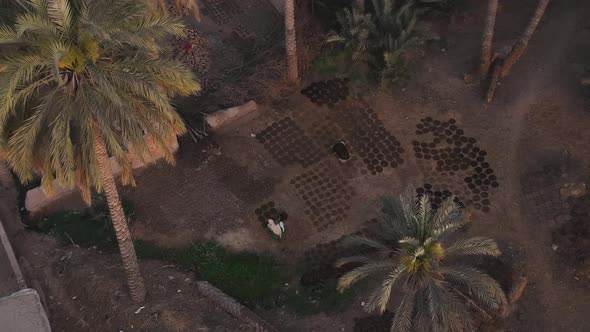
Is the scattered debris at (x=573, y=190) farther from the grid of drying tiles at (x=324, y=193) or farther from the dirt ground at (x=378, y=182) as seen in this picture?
the grid of drying tiles at (x=324, y=193)

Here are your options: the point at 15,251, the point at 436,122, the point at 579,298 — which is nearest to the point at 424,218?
the point at 579,298

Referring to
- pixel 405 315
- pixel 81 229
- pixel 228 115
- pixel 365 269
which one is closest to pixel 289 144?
pixel 228 115

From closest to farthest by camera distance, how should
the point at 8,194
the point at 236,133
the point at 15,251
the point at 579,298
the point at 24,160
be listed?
1. the point at 24,160
2. the point at 579,298
3. the point at 15,251
4. the point at 8,194
5. the point at 236,133

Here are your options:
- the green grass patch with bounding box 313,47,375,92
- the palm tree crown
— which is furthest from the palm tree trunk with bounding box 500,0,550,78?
the palm tree crown

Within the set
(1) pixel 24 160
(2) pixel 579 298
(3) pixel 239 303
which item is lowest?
(2) pixel 579 298

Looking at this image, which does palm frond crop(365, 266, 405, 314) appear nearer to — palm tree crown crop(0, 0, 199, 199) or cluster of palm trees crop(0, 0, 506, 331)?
cluster of palm trees crop(0, 0, 506, 331)

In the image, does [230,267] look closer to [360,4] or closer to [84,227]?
[84,227]

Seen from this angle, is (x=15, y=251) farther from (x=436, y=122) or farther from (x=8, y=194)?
(x=436, y=122)
